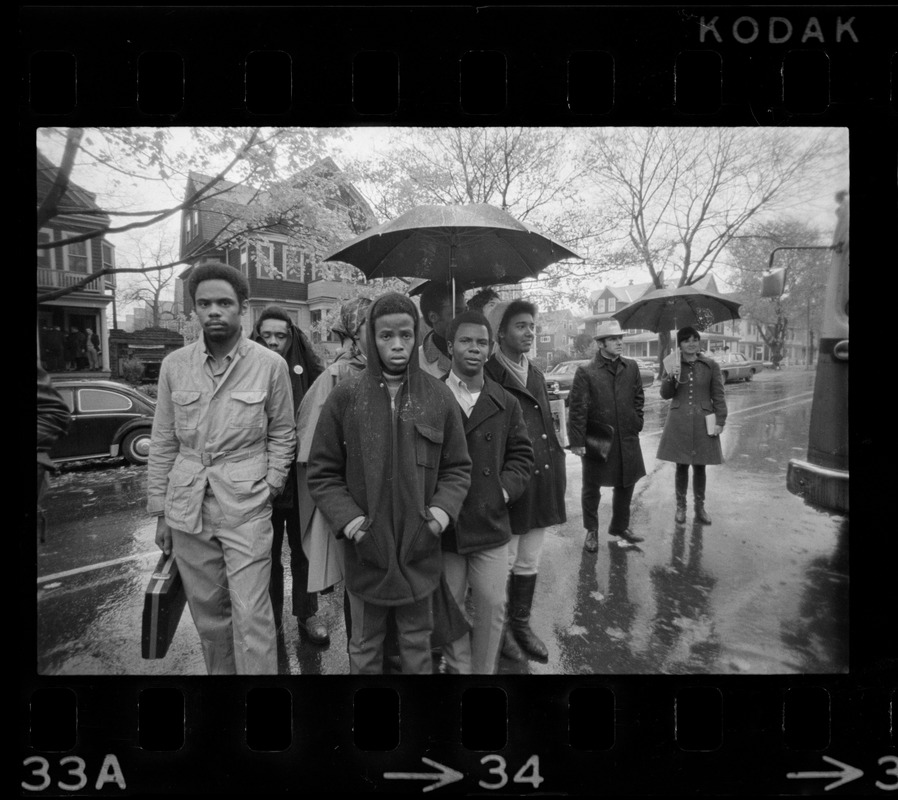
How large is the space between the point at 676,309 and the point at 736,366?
0.60 m

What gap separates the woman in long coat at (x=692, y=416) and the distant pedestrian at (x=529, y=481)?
0.88 metres

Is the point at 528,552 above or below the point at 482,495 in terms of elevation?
below

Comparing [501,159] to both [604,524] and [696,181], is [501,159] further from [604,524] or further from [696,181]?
[604,524]

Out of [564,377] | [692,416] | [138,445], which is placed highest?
[564,377]

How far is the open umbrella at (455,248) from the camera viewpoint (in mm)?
2617

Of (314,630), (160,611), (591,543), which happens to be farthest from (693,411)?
(160,611)

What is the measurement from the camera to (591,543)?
10.5ft
